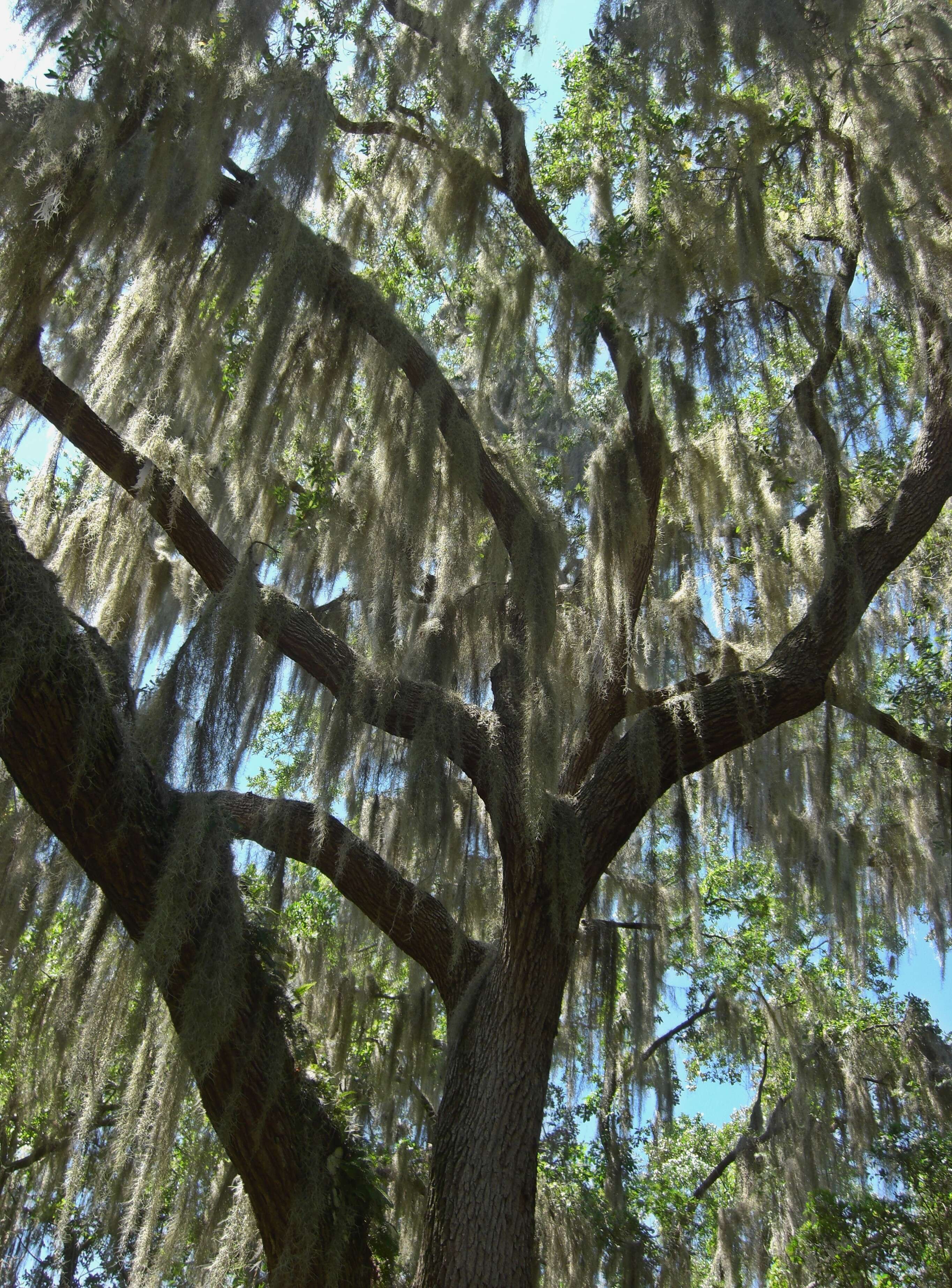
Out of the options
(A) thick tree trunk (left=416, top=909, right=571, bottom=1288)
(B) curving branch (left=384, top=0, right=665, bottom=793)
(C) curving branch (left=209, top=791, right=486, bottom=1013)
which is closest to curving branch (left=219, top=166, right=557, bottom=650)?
(B) curving branch (left=384, top=0, right=665, bottom=793)

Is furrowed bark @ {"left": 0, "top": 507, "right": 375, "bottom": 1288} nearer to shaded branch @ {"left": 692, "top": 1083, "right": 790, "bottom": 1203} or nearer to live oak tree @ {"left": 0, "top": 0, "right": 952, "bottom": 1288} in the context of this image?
live oak tree @ {"left": 0, "top": 0, "right": 952, "bottom": 1288}

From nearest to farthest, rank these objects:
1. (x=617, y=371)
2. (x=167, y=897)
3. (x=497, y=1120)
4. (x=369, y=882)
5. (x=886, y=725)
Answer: (x=167, y=897)
(x=497, y=1120)
(x=369, y=882)
(x=886, y=725)
(x=617, y=371)

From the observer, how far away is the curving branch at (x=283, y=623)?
3.54m

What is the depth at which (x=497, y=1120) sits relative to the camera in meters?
2.92

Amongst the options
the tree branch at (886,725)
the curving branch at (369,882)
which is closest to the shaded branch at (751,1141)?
the tree branch at (886,725)

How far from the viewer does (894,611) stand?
18.2 feet

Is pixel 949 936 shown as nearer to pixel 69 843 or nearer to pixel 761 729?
pixel 761 729

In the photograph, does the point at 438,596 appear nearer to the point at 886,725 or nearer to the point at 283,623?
the point at 283,623

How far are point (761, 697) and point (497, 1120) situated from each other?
1.69 metres

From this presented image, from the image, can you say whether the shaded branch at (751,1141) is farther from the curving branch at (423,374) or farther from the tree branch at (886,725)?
the curving branch at (423,374)

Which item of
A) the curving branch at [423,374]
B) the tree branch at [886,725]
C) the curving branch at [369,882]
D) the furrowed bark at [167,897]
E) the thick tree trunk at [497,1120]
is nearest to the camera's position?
the furrowed bark at [167,897]

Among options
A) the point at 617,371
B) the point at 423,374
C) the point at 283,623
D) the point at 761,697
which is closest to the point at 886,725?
the point at 761,697

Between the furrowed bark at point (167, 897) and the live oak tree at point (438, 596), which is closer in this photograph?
the furrowed bark at point (167, 897)

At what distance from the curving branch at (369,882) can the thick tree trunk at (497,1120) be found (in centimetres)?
16
